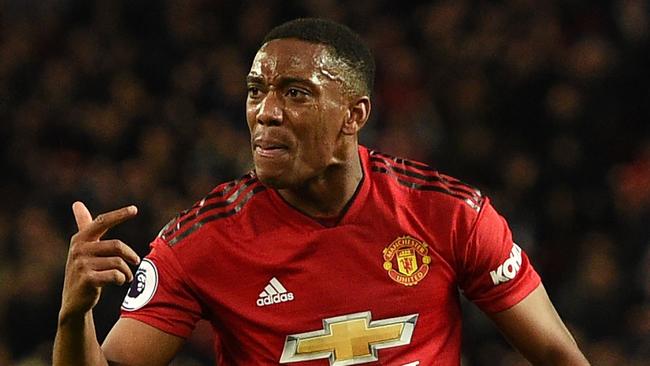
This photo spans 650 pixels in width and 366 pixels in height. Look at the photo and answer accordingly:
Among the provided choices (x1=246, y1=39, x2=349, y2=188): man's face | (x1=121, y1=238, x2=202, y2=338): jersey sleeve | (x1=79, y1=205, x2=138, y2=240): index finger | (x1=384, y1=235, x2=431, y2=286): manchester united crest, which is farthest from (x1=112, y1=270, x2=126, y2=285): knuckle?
(x1=384, y1=235, x2=431, y2=286): manchester united crest

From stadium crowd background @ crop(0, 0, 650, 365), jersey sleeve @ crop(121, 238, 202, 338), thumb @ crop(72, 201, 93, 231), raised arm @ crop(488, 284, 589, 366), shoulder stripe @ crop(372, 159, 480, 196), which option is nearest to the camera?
thumb @ crop(72, 201, 93, 231)

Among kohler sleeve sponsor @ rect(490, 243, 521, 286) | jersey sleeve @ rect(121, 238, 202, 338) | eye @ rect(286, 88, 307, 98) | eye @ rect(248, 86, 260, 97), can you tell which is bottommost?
kohler sleeve sponsor @ rect(490, 243, 521, 286)

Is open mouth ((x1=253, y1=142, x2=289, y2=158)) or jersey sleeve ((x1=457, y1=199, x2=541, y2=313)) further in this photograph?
jersey sleeve ((x1=457, y1=199, x2=541, y2=313))

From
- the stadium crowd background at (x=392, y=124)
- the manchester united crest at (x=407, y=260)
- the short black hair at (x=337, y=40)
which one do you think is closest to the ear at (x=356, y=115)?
the short black hair at (x=337, y=40)

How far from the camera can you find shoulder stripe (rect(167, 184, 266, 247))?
3.56 m

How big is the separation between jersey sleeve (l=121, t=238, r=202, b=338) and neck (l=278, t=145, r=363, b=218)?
0.42 metres

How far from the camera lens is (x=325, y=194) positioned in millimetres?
3697

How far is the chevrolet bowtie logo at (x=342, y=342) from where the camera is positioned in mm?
3557

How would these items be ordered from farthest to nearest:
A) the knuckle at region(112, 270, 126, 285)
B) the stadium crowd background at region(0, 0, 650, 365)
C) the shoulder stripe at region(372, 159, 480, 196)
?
the stadium crowd background at region(0, 0, 650, 365) < the shoulder stripe at region(372, 159, 480, 196) < the knuckle at region(112, 270, 126, 285)

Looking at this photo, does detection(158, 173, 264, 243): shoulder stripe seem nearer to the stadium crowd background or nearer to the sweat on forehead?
the sweat on forehead

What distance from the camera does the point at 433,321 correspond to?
12.0 ft

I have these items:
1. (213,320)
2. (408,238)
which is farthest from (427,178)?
(213,320)

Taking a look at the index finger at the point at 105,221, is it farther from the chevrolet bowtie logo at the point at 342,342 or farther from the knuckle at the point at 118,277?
the chevrolet bowtie logo at the point at 342,342

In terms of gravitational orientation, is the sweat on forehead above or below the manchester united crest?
above
